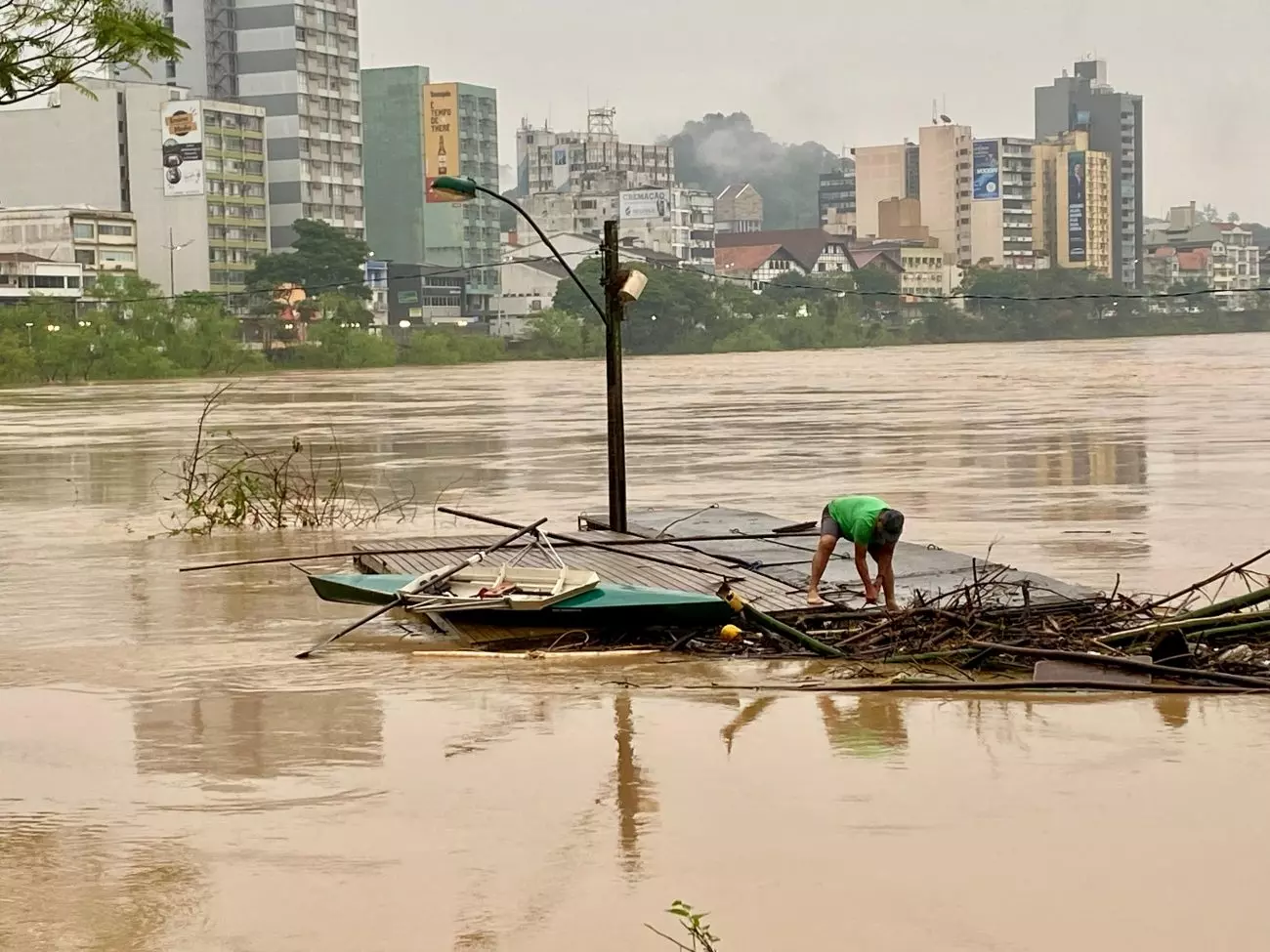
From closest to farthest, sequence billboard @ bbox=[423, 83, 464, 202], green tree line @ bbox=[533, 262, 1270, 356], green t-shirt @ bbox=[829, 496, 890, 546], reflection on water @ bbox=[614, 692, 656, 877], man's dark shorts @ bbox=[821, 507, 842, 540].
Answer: reflection on water @ bbox=[614, 692, 656, 877], green t-shirt @ bbox=[829, 496, 890, 546], man's dark shorts @ bbox=[821, 507, 842, 540], green tree line @ bbox=[533, 262, 1270, 356], billboard @ bbox=[423, 83, 464, 202]

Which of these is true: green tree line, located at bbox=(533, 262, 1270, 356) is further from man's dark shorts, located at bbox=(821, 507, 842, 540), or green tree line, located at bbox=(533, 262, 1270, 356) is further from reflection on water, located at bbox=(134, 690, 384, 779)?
reflection on water, located at bbox=(134, 690, 384, 779)

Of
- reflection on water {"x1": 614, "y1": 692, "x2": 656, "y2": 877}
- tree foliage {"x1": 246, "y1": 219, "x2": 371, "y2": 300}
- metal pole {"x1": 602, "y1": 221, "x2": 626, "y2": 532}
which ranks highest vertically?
tree foliage {"x1": 246, "y1": 219, "x2": 371, "y2": 300}

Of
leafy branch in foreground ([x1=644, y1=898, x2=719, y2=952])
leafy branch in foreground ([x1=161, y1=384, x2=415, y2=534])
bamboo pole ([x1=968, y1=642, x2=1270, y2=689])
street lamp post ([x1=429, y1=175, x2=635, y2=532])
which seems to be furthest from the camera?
leafy branch in foreground ([x1=161, y1=384, x2=415, y2=534])

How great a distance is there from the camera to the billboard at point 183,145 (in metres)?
105

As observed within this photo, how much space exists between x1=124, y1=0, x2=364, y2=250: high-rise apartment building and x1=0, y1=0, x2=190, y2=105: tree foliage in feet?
340

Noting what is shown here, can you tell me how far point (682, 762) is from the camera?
920 cm

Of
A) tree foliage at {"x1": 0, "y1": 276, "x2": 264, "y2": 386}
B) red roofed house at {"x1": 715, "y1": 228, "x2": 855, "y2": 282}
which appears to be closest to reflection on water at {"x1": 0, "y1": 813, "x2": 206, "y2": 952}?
tree foliage at {"x1": 0, "y1": 276, "x2": 264, "y2": 386}

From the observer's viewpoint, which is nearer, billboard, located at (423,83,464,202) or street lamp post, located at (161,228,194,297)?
street lamp post, located at (161,228,194,297)

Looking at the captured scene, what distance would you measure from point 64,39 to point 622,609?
21.4 feet

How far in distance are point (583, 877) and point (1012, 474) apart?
19841mm

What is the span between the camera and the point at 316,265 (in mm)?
100562

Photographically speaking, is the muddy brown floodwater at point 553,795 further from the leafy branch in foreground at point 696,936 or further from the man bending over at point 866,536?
the man bending over at point 866,536

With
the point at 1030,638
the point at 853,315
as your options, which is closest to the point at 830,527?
the point at 1030,638

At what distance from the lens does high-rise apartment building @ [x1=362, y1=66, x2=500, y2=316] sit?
147 meters
